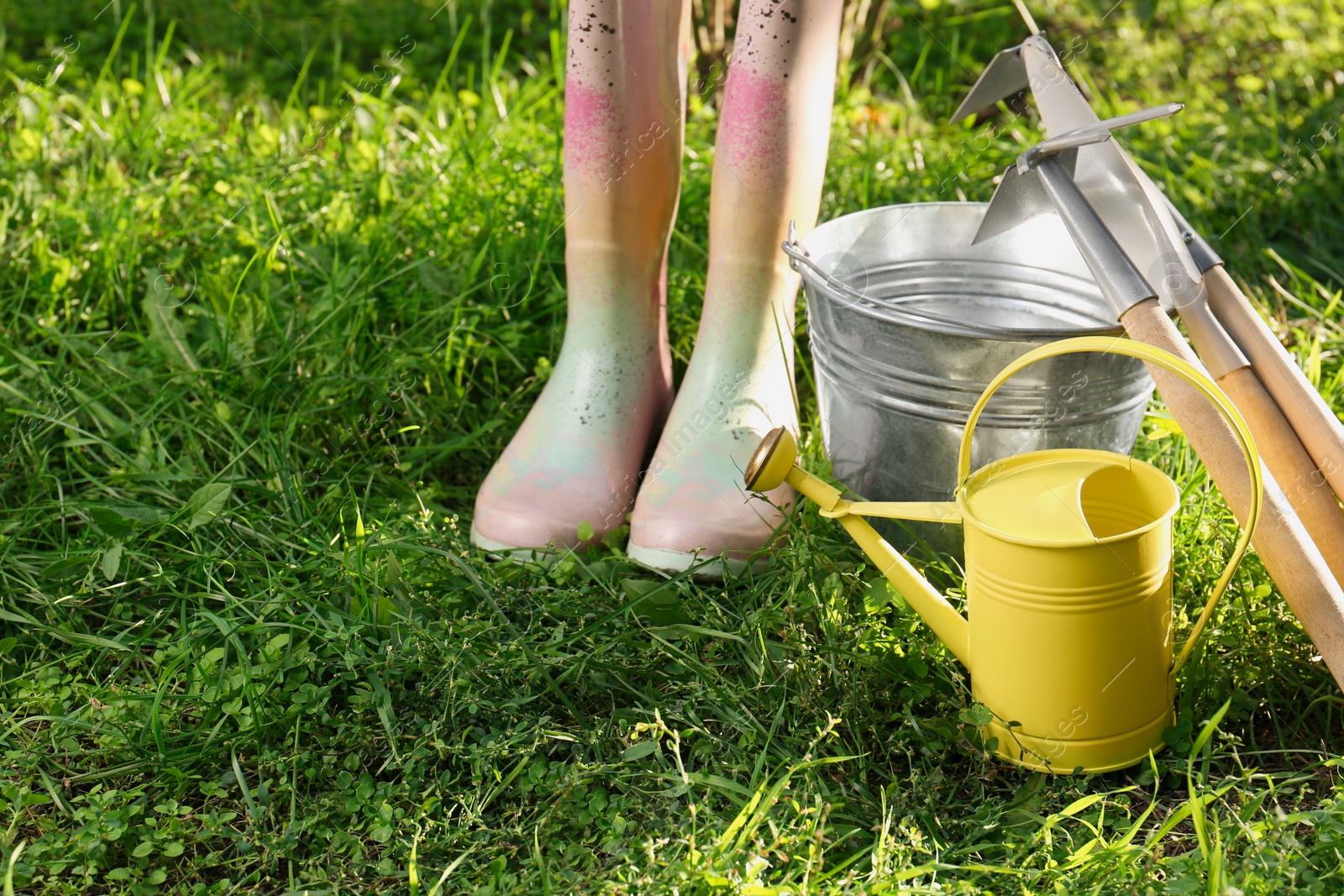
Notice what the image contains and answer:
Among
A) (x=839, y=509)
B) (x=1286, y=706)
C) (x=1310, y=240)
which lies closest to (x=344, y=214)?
(x=839, y=509)

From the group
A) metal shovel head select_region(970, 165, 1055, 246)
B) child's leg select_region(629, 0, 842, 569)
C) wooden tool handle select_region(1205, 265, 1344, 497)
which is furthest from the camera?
child's leg select_region(629, 0, 842, 569)

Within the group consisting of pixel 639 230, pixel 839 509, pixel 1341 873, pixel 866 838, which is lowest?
pixel 866 838

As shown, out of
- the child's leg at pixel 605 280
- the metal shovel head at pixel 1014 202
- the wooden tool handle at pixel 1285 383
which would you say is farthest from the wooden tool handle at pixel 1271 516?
the child's leg at pixel 605 280

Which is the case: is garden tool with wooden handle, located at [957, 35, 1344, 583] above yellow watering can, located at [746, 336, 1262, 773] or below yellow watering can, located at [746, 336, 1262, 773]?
above

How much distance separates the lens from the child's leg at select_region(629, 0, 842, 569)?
176 cm

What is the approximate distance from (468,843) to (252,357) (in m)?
1.16

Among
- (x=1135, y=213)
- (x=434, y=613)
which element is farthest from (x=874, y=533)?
(x=434, y=613)

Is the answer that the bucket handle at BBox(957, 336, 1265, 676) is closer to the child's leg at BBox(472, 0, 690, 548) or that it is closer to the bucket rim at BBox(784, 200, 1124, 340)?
the bucket rim at BBox(784, 200, 1124, 340)

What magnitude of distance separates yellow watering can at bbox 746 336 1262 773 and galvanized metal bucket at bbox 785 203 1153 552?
0.16 metres

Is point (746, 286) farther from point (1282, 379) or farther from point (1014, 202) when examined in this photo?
point (1282, 379)

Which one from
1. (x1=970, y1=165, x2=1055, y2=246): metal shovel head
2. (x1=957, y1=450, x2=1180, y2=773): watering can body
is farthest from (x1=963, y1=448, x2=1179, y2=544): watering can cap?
(x1=970, y1=165, x2=1055, y2=246): metal shovel head

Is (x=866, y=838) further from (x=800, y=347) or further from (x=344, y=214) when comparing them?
(x=344, y=214)

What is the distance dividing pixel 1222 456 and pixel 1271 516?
98 mm

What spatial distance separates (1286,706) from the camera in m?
1.60
